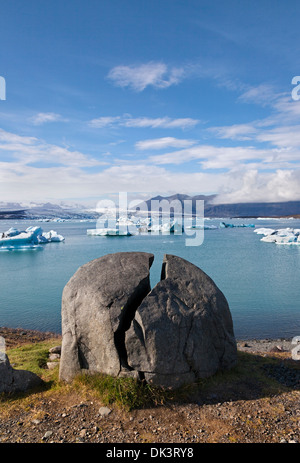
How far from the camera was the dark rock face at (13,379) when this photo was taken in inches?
265

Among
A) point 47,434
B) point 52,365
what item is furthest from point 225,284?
point 47,434

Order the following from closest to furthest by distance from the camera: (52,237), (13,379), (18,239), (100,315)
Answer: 1. (13,379)
2. (100,315)
3. (18,239)
4. (52,237)

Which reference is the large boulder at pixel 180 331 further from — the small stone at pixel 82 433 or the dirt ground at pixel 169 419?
the small stone at pixel 82 433

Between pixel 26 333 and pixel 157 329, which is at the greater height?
pixel 157 329

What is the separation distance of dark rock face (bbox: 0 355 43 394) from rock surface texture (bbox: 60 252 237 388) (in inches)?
26.7

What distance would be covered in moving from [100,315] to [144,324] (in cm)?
102

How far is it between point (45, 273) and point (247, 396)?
90.1ft

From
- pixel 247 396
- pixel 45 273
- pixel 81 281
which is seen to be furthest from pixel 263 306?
pixel 45 273

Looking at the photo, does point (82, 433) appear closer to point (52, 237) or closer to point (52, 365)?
point (52, 365)

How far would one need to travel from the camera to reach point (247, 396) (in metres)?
6.75

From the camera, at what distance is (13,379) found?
6.90 m

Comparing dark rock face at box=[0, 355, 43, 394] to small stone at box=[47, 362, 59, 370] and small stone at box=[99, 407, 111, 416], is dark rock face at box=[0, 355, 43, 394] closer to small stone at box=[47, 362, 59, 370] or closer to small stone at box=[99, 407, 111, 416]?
small stone at box=[47, 362, 59, 370]

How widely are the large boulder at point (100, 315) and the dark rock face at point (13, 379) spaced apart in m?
0.66
